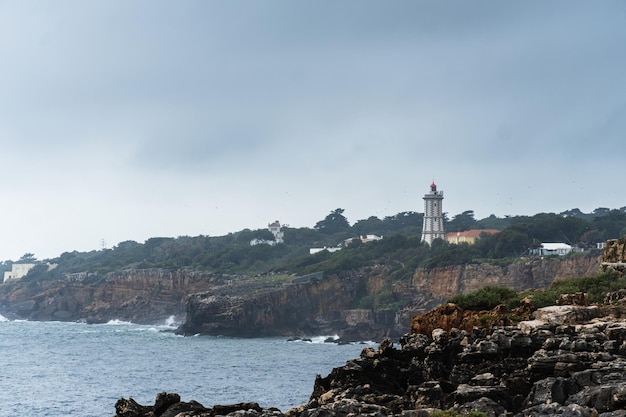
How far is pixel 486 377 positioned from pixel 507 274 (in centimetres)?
14380

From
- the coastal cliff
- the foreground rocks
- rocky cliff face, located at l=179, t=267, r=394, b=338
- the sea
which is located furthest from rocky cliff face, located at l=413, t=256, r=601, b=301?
the foreground rocks

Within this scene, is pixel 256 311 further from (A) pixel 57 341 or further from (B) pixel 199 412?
(B) pixel 199 412

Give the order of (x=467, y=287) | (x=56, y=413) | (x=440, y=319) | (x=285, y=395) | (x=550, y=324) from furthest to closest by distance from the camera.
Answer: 1. (x=467, y=287)
2. (x=285, y=395)
3. (x=56, y=413)
4. (x=440, y=319)
5. (x=550, y=324)

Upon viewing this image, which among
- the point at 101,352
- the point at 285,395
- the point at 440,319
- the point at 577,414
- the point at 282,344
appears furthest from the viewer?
the point at 282,344

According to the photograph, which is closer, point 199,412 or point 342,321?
point 199,412

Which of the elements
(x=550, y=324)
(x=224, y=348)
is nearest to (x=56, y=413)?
(x=550, y=324)

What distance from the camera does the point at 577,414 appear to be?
3127cm

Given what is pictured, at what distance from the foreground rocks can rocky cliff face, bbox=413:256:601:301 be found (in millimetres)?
128639

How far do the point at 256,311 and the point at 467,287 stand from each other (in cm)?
3884

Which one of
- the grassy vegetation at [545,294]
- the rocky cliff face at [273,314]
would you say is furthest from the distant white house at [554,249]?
the grassy vegetation at [545,294]

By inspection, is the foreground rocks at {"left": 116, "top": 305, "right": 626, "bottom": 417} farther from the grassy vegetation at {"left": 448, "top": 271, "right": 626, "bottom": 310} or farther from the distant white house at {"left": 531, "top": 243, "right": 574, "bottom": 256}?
the distant white house at {"left": 531, "top": 243, "right": 574, "bottom": 256}

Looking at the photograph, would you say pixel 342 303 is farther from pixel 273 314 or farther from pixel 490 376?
pixel 490 376

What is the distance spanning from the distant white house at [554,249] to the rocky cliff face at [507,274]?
8.69 metres

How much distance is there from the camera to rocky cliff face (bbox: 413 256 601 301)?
176 metres
